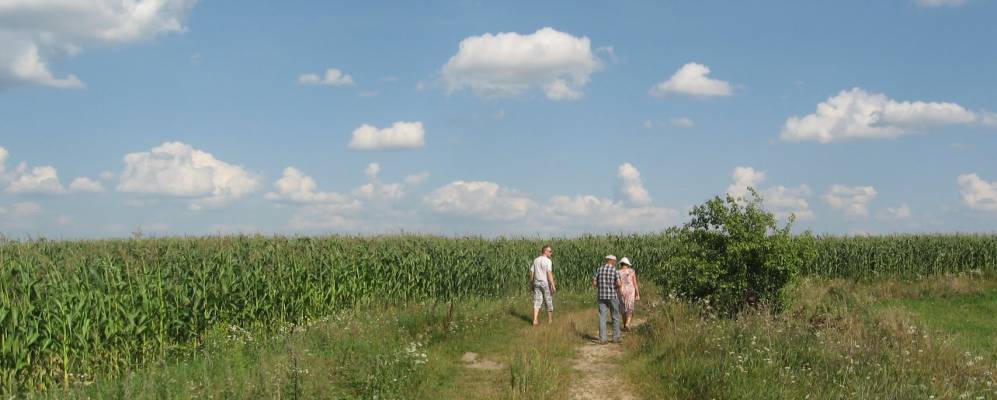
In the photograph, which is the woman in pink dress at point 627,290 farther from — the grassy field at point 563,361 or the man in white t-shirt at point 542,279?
the man in white t-shirt at point 542,279

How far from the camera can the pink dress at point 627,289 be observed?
17703 mm

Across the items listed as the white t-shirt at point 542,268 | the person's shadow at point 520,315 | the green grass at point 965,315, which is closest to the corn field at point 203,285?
the person's shadow at point 520,315

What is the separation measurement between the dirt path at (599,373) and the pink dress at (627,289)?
5.24 feet

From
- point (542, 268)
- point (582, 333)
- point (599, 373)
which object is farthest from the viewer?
point (542, 268)

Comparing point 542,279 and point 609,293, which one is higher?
point 542,279

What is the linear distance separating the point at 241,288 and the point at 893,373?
14687 millimetres

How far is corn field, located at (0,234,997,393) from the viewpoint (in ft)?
44.2

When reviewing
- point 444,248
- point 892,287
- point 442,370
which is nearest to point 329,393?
point 442,370

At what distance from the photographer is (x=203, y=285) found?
1700cm

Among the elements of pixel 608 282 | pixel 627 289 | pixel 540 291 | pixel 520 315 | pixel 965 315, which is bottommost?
pixel 965 315

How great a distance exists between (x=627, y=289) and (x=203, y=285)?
10217 mm

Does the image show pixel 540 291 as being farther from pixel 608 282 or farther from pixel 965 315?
pixel 965 315

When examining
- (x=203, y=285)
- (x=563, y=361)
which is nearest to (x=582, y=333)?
(x=563, y=361)

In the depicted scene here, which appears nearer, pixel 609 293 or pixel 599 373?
pixel 599 373
